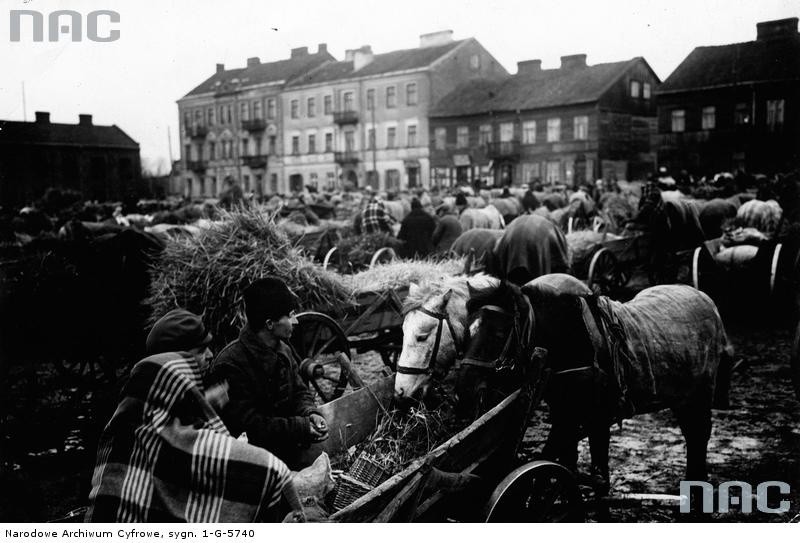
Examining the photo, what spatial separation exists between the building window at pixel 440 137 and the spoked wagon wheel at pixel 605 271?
126 ft

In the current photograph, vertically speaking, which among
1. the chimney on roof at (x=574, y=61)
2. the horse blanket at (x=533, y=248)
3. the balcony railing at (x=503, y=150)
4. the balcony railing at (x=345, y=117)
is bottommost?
the horse blanket at (x=533, y=248)

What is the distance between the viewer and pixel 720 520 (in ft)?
14.6

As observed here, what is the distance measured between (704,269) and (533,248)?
4.36m

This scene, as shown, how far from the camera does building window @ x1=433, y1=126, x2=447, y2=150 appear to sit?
163 feet

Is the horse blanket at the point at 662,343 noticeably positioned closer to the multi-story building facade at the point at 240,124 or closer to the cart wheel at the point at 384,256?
the cart wheel at the point at 384,256

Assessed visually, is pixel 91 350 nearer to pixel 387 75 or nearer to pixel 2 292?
pixel 2 292

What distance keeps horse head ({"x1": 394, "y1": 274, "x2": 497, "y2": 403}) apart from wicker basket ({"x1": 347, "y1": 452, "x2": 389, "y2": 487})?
24.1 inches

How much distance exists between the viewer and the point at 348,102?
48344 millimetres

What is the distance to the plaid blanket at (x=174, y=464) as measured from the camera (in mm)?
2787

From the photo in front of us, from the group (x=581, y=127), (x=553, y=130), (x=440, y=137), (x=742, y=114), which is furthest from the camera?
(x=440, y=137)

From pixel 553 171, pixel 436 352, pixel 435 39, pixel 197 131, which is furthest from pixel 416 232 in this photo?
pixel 197 131

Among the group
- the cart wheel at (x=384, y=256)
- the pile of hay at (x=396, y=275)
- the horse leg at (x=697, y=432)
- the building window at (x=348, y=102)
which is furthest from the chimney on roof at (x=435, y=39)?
the horse leg at (x=697, y=432)

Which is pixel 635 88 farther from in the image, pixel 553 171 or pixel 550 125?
pixel 553 171
